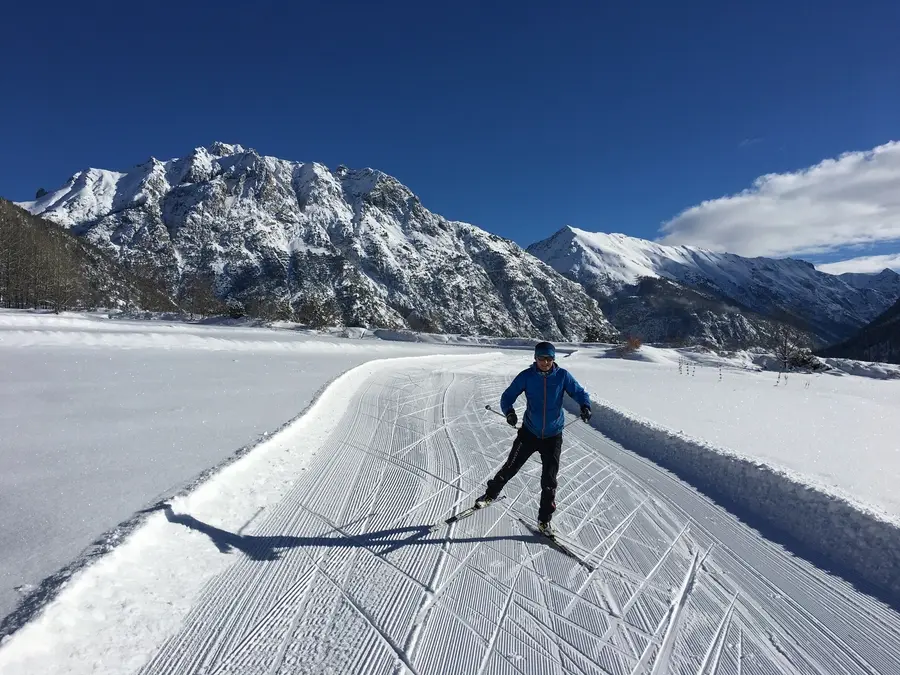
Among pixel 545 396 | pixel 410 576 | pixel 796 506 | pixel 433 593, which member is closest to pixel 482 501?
pixel 545 396

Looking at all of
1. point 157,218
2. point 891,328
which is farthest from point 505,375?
point 157,218

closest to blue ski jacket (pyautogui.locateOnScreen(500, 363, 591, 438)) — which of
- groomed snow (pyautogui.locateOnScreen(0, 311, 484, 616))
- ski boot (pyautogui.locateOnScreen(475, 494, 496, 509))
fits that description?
ski boot (pyautogui.locateOnScreen(475, 494, 496, 509))

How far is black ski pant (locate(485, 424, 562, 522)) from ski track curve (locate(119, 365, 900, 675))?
0.35 meters

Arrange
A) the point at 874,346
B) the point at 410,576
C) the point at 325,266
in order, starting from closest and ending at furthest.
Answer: the point at 410,576 → the point at 874,346 → the point at 325,266

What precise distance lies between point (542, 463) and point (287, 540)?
2.76 metres

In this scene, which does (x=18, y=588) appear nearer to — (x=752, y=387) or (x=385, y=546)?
(x=385, y=546)

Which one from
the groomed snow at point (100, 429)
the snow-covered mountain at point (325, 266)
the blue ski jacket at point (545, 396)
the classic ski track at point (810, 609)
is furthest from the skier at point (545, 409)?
the snow-covered mountain at point (325, 266)

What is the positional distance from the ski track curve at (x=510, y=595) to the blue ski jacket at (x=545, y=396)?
1132mm

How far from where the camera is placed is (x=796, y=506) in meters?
5.57

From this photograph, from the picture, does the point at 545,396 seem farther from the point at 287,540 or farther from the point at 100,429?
the point at 100,429

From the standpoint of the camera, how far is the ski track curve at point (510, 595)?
3240mm

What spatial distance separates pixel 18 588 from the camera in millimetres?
3291

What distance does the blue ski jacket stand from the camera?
516cm

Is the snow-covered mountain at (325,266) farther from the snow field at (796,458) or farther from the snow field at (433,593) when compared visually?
the snow field at (433,593)
